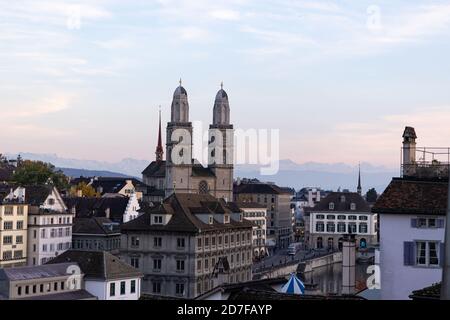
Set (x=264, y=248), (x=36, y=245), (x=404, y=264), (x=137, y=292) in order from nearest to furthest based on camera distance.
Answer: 1. (x=404, y=264)
2. (x=137, y=292)
3. (x=36, y=245)
4. (x=264, y=248)

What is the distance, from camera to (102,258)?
5075 cm

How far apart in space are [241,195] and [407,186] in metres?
144

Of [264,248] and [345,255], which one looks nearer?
[345,255]

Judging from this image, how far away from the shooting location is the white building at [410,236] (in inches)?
857

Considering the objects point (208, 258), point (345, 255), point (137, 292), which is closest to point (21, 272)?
point (137, 292)

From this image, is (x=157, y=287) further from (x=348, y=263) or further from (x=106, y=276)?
(x=348, y=263)

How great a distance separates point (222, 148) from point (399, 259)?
12031cm

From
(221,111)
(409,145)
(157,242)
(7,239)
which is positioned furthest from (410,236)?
(221,111)

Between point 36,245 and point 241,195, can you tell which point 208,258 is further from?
point 241,195

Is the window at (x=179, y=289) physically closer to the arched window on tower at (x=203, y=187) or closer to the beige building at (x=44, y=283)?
the beige building at (x=44, y=283)

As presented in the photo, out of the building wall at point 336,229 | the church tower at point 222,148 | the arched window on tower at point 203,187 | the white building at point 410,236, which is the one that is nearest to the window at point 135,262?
the white building at point 410,236

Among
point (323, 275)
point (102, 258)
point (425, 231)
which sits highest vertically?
point (425, 231)

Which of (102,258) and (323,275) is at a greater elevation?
(102,258)

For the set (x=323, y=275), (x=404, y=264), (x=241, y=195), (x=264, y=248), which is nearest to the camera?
(x=404, y=264)
